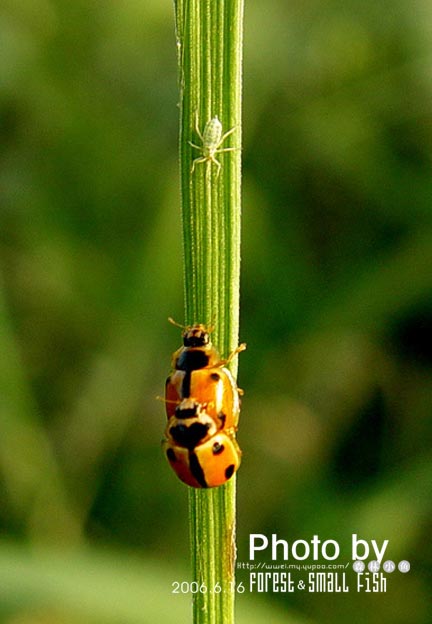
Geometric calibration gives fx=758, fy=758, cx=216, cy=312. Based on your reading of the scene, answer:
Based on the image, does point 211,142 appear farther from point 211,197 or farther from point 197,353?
point 197,353

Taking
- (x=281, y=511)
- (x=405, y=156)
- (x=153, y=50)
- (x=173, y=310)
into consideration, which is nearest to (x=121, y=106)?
(x=153, y=50)

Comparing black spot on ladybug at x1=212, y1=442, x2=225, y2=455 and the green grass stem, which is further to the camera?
black spot on ladybug at x1=212, y1=442, x2=225, y2=455

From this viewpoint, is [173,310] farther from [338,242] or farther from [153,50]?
[153,50]

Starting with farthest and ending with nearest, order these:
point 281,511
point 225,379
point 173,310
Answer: point 173,310, point 281,511, point 225,379

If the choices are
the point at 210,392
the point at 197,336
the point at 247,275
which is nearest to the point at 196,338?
the point at 197,336

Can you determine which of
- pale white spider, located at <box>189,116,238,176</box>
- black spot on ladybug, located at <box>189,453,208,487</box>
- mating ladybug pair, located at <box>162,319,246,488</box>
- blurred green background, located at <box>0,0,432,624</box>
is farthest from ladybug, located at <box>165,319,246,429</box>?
blurred green background, located at <box>0,0,432,624</box>

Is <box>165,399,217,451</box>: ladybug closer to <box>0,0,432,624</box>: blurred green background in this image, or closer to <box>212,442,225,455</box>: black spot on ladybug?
<box>212,442,225,455</box>: black spot on ladybug

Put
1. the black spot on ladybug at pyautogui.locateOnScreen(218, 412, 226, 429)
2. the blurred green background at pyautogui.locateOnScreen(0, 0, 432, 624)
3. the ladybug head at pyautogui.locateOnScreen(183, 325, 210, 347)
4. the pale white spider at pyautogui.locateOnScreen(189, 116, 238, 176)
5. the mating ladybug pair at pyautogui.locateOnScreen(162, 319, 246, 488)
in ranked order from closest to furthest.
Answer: the pale white spider at pyautogui.locateOnScreen(189, 116, 238, 176) → the ladybug head at pyautogui.locateOnScreen(183, 325, 210, 347) → the mating ladybug pair at pyautogui.locateOnScreen(162, 319, 246, 488) → the black spot on ladybug at pyautogui.locateOnScreen(218, 412, 226, 429) → the blurred green background at pyautogui.locateOnScreen(0, 0, 432, 624)

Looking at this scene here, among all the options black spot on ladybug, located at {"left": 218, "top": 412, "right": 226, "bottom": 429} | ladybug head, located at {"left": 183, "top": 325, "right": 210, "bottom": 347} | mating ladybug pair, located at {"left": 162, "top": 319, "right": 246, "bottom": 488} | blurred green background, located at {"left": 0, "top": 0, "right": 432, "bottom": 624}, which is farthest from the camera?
blurred green background, located at {"left": 0, "top": 0, "right": 432, "bottom": 624}
